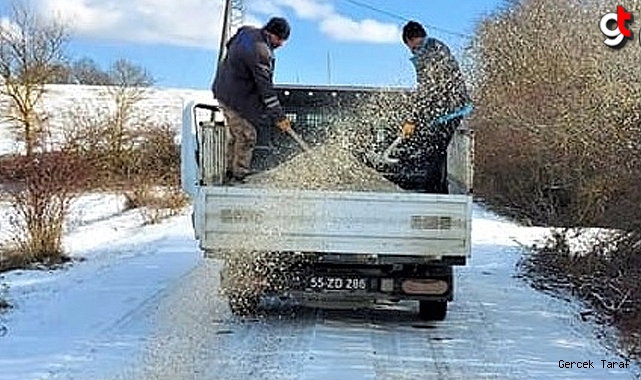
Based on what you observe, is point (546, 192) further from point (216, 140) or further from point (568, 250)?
point (216, 140)

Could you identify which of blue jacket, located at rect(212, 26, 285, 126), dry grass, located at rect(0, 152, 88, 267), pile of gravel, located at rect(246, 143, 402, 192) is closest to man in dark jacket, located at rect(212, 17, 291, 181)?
blue jacket, located at rect(212, 26, 285, 126)

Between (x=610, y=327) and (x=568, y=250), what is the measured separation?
3.94 m

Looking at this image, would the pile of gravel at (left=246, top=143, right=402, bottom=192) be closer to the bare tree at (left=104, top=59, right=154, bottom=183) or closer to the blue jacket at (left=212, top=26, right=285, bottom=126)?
the blue jacket at (left=212, top=26, right=285, bottom=126)

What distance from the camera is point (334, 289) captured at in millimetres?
9195

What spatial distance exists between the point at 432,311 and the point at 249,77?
9.50 feet

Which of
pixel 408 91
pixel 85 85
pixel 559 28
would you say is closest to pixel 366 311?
pixel 408 91

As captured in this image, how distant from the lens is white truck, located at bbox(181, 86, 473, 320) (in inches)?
353

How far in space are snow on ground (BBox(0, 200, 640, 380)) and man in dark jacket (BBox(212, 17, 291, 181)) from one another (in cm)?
156

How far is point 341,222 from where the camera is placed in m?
8.99

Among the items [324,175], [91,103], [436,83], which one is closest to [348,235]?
[324,175]

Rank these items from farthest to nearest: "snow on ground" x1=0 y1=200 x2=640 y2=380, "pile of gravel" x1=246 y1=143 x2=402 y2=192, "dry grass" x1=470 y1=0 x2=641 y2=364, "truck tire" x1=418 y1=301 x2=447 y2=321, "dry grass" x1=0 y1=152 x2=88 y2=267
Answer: "dry grass" x1=0 y1=152 x2=88 y2=267 < "dry grass" x1=470 y1=0 x2=641 y2=364 < "truck tire" x1=418 y1=301 x2=447 y2=321 < "pile of gravel" x1=246 y1=143 x2=402 y2=192 < "snow on ground" x1=0 y1=200 x2=640 y2=380

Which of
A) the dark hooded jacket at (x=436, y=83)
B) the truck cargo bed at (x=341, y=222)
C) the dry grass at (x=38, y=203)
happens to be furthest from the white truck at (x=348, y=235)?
the dry grass at (x=38, y=203)

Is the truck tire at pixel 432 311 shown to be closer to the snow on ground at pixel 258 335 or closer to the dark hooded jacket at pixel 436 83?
the snow on ground at pixel 258 335

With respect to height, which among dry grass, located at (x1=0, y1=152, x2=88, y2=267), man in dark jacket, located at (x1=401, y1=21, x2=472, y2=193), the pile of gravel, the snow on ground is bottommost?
the snow on ground
